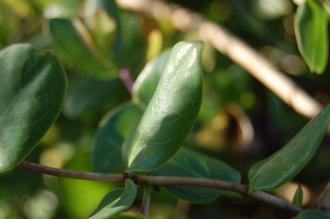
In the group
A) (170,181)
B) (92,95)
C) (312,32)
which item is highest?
(312,32)

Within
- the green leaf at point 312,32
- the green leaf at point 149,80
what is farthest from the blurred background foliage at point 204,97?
the green leaf at point 312,32

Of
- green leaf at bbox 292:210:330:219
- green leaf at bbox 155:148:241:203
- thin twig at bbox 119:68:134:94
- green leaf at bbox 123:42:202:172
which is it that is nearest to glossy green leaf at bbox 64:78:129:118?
thin twig at bbox 119:68:134:94

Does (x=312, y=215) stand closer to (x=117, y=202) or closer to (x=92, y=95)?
(x=117, y=202)

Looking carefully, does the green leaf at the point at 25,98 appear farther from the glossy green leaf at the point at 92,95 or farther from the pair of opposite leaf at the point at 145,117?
the glossy green leaf at the point at 92,95

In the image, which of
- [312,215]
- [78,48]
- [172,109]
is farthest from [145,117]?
[78,48]

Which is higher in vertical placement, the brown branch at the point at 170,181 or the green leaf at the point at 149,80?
the green leaf at the point at 149,80

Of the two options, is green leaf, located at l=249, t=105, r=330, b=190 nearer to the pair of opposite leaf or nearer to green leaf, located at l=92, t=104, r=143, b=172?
the pair of opposite leaf

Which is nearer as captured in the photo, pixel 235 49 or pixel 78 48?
pixel 78 48
